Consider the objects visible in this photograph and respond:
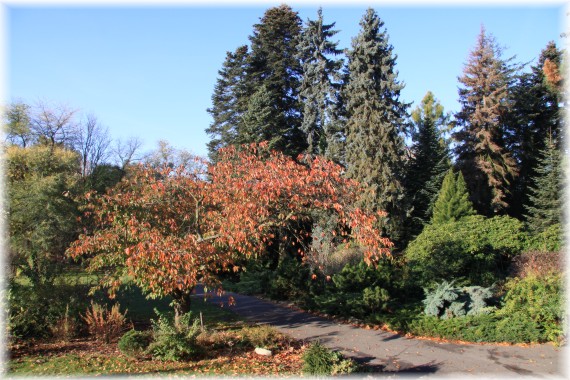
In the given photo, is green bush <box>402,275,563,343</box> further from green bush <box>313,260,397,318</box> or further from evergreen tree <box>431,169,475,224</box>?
evergreen tree <box>431,169,475,224</box>

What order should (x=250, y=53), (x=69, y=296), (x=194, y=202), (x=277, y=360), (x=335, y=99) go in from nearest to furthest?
(x=277, y=360) < (x=194, y=202) < (x=69, y=296) < (x=335, y=99) < (x=250, y=53)

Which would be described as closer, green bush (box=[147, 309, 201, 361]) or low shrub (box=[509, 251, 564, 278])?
green bush (box=[147, 309, 201, 361])

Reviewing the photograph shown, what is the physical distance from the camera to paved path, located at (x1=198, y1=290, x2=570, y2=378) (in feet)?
24.5

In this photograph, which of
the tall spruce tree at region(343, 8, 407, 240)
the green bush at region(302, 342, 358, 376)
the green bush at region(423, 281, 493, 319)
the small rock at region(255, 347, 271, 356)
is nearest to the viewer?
the green bush at region(302, 342, 358, 376)

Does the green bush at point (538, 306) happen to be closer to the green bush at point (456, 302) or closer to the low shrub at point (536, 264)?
the green bush at point (456, 302)

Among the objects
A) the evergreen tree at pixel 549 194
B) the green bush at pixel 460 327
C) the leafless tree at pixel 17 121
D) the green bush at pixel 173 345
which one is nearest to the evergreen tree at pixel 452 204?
the evergreen tree at pixel 549 194

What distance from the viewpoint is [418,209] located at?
83.8ft

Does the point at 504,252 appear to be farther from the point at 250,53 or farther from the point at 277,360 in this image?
the point at 250,53

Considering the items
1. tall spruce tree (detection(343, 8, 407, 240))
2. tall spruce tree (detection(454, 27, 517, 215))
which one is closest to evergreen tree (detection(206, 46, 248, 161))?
tall spruce tree (detection(343, 8, 407, 240))

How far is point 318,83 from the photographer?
83.7 ft

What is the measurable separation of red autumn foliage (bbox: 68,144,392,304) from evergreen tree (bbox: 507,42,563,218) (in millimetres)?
22436

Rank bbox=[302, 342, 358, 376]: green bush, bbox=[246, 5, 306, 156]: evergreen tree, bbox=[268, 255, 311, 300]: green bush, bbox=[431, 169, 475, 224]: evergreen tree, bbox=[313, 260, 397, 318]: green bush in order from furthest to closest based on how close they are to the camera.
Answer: bbox=[246, 5, 306, 156]: evergreen tree
bbox=[431, 169, 475, 224]: evergreen tree
bbox=[268, 255, 311, 300]: green bush
bbox=[313, 260, 397, 318]: green bush
bbox=[302, 342, 358, 376]: green bush

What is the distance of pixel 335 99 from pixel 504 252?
43.2ft

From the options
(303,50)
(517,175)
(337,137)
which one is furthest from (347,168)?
(517,175)
